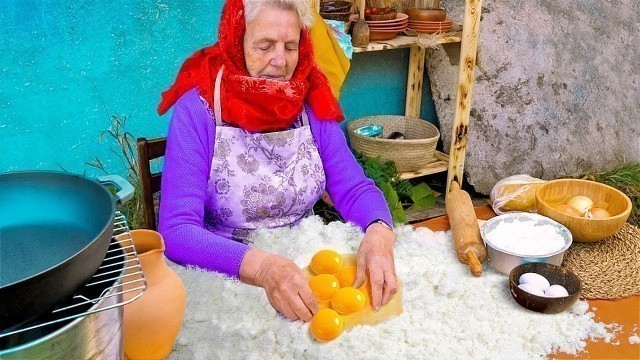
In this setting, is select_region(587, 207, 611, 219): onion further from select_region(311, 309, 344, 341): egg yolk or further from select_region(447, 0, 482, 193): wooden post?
select_region(447, 0, 482, 193): wooden post

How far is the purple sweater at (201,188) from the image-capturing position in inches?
70.3

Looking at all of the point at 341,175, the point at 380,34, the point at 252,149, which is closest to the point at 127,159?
the point at 252,149

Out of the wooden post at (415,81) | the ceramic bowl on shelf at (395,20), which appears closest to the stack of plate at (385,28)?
the ceramic bowl on shelf at (395,20)

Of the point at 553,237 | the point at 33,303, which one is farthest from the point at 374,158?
the point at 33,303

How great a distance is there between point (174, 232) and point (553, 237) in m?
1.25

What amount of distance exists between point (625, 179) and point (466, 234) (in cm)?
290

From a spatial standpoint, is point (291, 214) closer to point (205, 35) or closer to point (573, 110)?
point (205, 35)

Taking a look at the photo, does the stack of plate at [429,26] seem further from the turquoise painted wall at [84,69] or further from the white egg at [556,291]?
the white egg at [556,291]

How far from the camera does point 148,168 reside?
6.59ft

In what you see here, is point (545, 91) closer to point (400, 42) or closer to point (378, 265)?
point (400, 42)

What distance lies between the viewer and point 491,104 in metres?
4.06

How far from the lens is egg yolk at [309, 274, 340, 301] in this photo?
5.06ft

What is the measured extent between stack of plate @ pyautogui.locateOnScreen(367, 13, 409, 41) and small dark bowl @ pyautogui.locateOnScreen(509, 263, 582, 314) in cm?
207

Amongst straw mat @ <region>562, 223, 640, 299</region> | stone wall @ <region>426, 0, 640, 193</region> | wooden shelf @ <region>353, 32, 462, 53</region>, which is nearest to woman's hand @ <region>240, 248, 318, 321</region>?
straw mat @ <region>562, 223, 640, 299</region>
